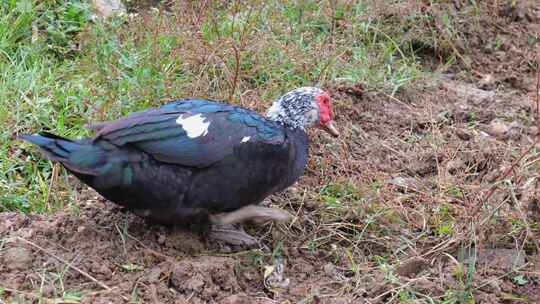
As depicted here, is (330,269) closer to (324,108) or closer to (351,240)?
(351,240)

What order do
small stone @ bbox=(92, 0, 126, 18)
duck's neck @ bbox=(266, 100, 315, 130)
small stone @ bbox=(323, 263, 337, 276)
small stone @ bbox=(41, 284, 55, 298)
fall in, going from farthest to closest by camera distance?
1. small stone @ bbox=(92, 0, 126, 18)
2. duck's neck @ bbox=(266, 100, 315, 130)
3. small stone @ bbox=(323, 263, 337, 276)
4. small stone @ bbox=(41, 284, 55, 298)

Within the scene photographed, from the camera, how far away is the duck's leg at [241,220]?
3.96 metres

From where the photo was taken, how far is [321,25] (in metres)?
5.88

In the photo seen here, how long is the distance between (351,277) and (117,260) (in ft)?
3.60

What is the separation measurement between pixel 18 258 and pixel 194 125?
0.98 metres

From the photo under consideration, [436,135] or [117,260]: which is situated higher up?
[117,260]

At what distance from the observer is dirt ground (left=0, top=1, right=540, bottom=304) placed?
355 centimetres

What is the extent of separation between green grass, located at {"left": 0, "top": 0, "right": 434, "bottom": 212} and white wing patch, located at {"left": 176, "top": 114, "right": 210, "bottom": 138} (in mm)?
827

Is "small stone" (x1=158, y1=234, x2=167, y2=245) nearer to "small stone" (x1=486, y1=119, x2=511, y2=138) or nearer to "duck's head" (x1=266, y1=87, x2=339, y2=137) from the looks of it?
"duck's head" (x1=266, y1=87, x2=339, y2=137)

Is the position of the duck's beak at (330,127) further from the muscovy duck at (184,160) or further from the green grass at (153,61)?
the green grass at (153,61)

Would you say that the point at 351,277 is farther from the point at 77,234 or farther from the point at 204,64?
the point at 204,64

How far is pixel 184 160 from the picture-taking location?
3.70 meters

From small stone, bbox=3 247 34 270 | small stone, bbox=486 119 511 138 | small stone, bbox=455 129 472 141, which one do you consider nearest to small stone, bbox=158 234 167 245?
small stone, bbox=3 247 34 270

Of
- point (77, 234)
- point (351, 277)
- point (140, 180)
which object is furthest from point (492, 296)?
point (77, 234)
